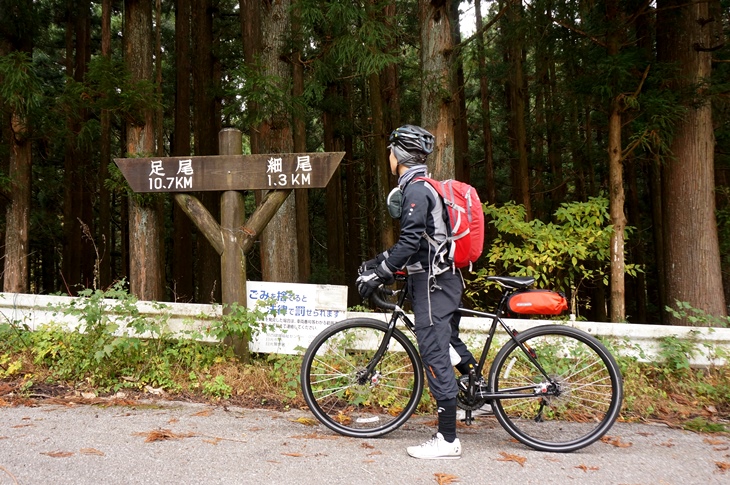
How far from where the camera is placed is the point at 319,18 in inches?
271

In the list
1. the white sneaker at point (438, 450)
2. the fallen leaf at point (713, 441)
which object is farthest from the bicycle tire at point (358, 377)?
the fallen leaf at point (713, 441)

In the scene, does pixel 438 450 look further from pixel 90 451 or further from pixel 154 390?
pixel 154 390

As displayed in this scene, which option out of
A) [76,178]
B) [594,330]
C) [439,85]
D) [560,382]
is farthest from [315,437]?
[76,178]

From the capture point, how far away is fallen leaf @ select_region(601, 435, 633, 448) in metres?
3.55

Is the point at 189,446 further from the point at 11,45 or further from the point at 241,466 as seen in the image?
the point at 11,45

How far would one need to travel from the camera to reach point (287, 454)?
10.7ft

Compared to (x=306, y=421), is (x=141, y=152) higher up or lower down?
higher up

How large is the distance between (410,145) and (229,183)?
2.33m

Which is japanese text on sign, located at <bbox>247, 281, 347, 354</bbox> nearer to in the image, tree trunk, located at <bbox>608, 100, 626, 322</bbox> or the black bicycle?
the black bicycle

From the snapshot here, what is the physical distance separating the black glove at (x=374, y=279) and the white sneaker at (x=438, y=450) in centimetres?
109

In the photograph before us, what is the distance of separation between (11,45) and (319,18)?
783 centimetres

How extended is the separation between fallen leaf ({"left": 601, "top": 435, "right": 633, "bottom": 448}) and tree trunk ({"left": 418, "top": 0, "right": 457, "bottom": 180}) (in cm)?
399

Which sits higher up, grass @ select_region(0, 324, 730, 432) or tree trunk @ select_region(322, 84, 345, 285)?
tree trunk @ select_region(322, 84, 345, 285)

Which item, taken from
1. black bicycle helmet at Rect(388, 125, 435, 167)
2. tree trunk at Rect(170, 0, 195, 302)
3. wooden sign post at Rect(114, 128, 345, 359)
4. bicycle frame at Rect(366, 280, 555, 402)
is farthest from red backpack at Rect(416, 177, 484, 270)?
tree trunk at Rect(170, 0, 195, 302)
